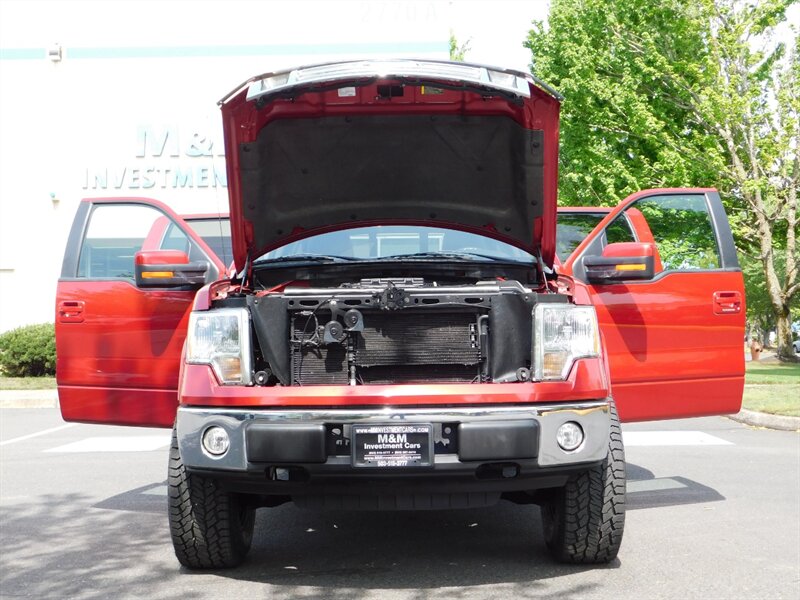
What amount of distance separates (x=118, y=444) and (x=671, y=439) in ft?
18.4

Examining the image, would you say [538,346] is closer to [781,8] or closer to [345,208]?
[345,208]

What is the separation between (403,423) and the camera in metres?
4.20

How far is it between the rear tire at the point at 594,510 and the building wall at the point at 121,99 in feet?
69.5

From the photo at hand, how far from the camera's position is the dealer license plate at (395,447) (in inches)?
165

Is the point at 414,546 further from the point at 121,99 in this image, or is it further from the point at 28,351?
the point at 121,99

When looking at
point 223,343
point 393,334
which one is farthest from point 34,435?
point 393,334

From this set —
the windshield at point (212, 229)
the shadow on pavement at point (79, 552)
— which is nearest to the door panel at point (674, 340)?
the shadow on pavement at point (79, 552)

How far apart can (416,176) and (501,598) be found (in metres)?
2.30

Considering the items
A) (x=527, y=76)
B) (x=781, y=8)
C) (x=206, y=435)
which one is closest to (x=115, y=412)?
(x=206, y=435)

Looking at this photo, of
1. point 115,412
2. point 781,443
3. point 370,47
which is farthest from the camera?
point 370,47

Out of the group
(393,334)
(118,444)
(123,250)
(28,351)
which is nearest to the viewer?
(393,334)

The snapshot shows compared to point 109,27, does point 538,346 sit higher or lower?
lower

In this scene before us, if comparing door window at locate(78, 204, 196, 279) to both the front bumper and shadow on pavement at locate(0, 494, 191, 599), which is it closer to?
shadow on pavement at locate(0, 494, 191, 599)

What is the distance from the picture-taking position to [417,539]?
5.50 metres
